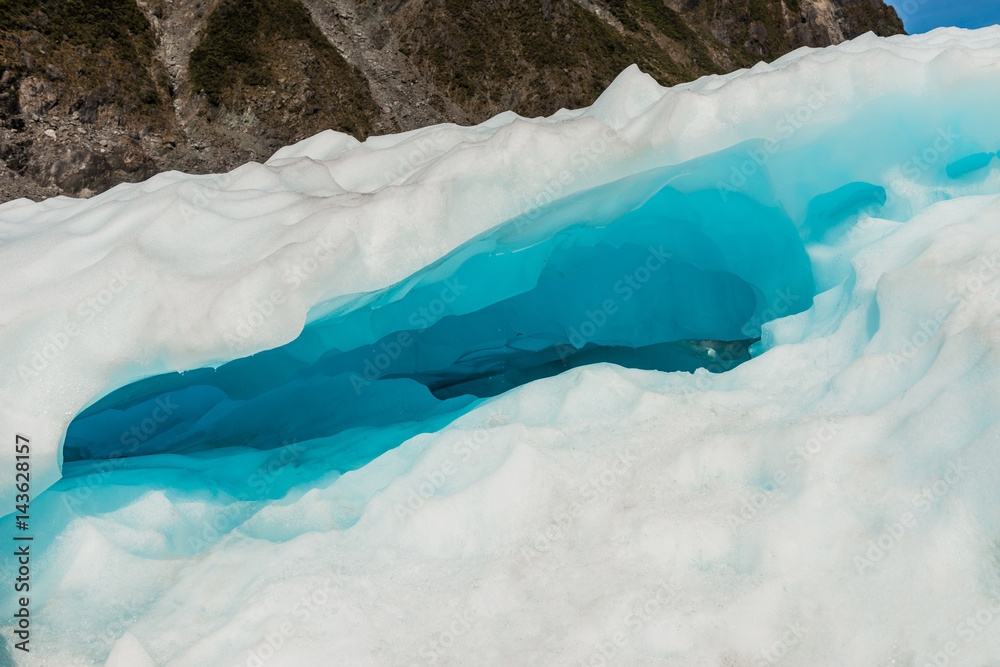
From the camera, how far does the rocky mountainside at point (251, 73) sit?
83.3ft

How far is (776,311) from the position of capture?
17.3 feet

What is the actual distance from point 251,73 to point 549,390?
3280 cm

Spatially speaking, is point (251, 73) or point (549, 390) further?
point (251, 73)

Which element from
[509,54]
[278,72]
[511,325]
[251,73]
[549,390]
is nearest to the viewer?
[549,390]

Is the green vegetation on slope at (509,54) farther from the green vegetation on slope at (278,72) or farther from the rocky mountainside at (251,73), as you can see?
the green vegetation on slope at (278,72)

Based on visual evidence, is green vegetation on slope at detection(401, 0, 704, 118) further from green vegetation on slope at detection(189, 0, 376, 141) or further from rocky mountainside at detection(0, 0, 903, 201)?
green vegetation on slope at detection(189, 0, 376, 141)

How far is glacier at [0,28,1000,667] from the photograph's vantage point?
103 inches

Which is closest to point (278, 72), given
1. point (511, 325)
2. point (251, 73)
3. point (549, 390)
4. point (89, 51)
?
point (251, 73)

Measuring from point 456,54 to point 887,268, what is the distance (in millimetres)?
36936

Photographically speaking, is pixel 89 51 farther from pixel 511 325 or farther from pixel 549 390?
pixel 549 390

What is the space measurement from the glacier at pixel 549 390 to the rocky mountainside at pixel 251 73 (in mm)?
24746

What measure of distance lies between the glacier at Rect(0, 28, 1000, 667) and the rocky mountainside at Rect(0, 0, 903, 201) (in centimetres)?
2475

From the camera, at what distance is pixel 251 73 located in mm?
31891

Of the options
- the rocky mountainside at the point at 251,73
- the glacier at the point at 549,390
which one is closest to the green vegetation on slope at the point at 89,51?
the rocky mountainside at the point at 251,73
